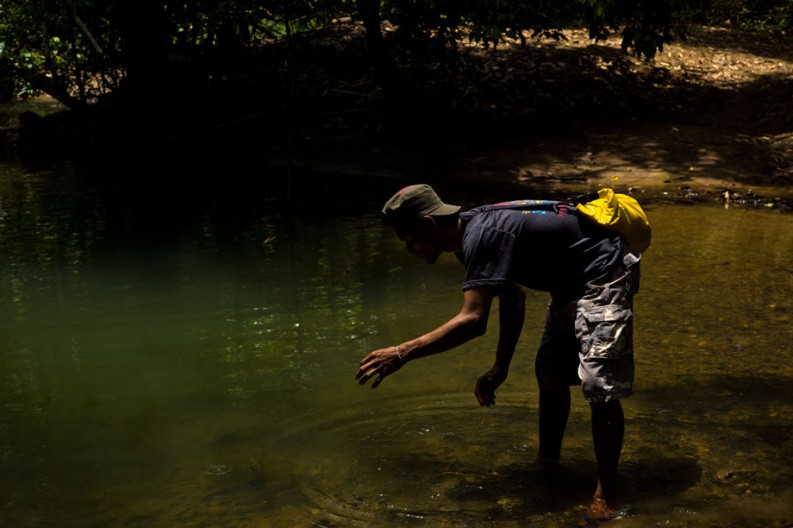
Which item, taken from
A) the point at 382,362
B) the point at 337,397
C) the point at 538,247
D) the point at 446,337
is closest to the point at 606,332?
the point at 538,247

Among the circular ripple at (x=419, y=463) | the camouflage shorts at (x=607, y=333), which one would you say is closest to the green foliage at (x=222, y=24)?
the circular ripple at (x=419, y=463)

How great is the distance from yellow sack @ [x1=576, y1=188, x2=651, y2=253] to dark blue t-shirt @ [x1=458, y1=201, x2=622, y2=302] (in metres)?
0.05

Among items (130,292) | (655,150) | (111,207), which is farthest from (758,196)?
(111,207)

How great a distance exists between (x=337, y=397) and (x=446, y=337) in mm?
1922

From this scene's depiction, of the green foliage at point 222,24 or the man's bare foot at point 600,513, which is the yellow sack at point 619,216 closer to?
the man's bare foot at point 600,513

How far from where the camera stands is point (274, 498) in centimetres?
416

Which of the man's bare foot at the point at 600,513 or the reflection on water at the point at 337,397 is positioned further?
the reflection on water at the point at 337,397

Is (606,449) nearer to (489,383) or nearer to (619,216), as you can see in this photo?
(489,383)

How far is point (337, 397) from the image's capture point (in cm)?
534

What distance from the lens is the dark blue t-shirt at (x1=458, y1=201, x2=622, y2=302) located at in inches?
140

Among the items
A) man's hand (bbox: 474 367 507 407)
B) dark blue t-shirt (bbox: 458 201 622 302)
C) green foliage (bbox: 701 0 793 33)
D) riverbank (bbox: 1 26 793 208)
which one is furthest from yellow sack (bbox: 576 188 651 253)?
green foliage (bbox: 701 0 793 33)

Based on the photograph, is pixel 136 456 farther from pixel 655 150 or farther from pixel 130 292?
pixel 655 150

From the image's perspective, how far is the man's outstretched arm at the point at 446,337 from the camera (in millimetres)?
3539

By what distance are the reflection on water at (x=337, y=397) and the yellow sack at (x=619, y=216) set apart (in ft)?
3.75
